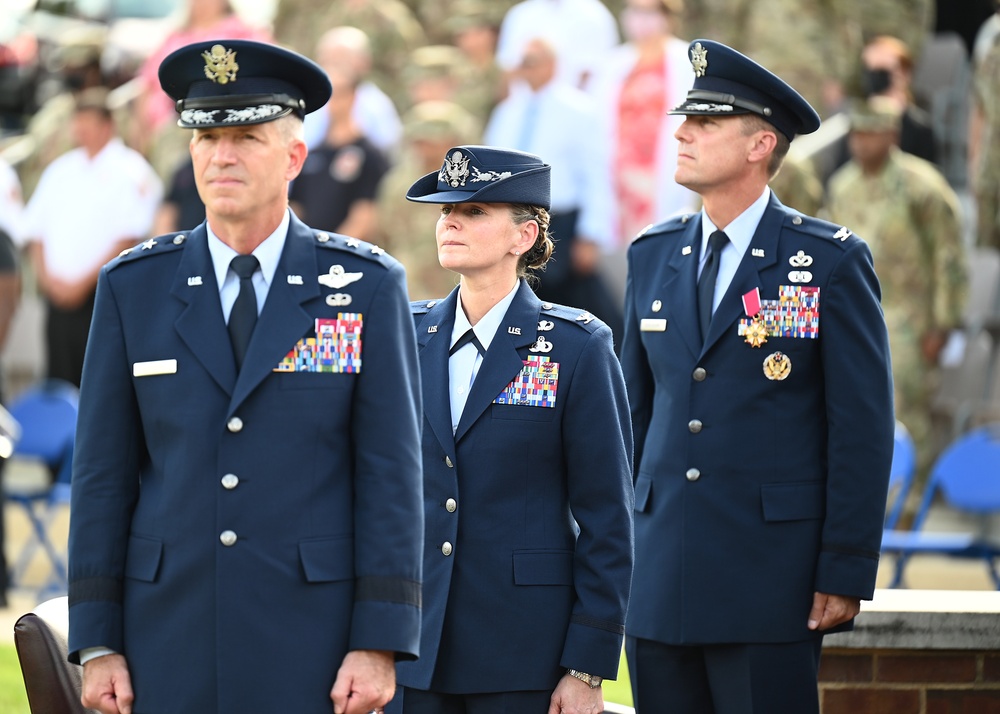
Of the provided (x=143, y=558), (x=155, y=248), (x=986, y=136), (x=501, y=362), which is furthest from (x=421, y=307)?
(x=986, y=136)

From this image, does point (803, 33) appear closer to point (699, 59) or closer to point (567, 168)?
point (567, 168)

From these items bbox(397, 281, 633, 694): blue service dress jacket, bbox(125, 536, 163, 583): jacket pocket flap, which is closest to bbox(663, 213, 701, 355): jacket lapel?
bbox(397, 281, 633, 694): blue service dress jacket

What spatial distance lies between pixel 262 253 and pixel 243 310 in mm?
124

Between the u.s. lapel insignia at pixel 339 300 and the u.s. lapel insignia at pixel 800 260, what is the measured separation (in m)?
1.51

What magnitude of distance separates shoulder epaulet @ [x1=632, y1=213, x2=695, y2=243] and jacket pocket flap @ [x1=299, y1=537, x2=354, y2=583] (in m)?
1.81

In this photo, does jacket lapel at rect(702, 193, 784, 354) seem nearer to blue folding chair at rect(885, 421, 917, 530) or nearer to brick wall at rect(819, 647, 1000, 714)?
brick wall at rect(819, 647, 1000, 714)

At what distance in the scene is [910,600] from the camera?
16.8 ft

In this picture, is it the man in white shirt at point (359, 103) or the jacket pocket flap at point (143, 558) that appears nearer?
the jacket pocket flap at point (143, 558)

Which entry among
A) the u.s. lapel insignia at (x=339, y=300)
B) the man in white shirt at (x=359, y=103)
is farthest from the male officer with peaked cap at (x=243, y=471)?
the man in white shirt at (x=359, y=103)

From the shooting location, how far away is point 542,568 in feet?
13.5

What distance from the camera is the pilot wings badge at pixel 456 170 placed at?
422 cm

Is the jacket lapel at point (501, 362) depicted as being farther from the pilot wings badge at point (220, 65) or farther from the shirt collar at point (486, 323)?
the pilot wings badge at point (220, 65)

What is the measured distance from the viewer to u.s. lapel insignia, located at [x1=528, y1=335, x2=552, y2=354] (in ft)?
13.8

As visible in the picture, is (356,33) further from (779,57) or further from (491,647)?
(491,647)
